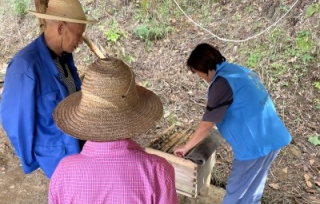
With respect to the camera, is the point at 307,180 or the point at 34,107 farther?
the point at 307,180

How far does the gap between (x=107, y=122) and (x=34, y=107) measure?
0.88 metres

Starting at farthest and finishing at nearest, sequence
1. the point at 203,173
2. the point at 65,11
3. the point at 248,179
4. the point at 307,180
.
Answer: the point at 307,180 < the point at 203,173 < the point at 248,179 < the point at 65,11

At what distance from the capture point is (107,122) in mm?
1496

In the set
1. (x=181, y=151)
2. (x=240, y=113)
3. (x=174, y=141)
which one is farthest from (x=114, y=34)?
(x=240, y=113)

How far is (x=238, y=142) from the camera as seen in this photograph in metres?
2.72

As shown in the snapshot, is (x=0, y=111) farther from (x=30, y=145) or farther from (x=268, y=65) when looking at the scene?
(x=268, y=65)

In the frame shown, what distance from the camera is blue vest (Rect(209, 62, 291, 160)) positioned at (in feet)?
8.37

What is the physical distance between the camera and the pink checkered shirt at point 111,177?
54.8 inches

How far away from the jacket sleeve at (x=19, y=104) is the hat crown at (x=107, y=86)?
752mm

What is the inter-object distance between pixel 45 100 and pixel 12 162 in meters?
2.68

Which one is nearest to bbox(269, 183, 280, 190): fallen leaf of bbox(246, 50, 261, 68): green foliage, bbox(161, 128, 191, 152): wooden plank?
bbox(161, 128, 191, 152): wooden plank

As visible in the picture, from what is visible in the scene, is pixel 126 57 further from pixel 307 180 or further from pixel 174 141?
Result: pixel 307 180

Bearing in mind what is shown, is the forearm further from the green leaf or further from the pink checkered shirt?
the green leaf

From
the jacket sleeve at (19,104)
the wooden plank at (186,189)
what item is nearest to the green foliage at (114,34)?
the wooden plank at (186,189)
